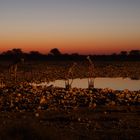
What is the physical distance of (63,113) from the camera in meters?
20.2

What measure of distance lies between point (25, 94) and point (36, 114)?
5.86 m

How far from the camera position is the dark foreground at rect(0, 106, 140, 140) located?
13180 mm

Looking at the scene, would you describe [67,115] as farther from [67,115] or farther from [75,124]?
[75,124]

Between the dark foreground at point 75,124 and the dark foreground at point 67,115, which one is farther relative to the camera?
the dark foreground at point 67,115

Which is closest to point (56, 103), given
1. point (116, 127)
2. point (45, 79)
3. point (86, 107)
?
point (86, 107)

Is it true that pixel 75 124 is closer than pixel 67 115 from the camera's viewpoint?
Yes

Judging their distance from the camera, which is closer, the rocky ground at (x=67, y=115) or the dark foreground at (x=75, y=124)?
the dark foreground at (x=75, y=124)

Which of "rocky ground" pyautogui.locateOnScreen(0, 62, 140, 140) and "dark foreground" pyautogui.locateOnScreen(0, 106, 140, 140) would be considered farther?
"rocky ground" pyautogui.locateOnScreen(0, 62, 140, 140)

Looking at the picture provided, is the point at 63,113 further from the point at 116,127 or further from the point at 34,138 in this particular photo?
the point at 34,138

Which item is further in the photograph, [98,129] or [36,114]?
[36,114]

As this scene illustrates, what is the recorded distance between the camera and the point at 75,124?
1764cm

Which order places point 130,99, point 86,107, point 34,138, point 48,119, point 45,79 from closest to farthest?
point 34,138, point 48,119, point 86,107, point 130,99, point 45,79

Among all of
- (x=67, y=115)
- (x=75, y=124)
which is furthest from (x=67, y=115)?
(x=75, y=124)

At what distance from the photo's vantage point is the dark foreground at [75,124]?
13180 mm
